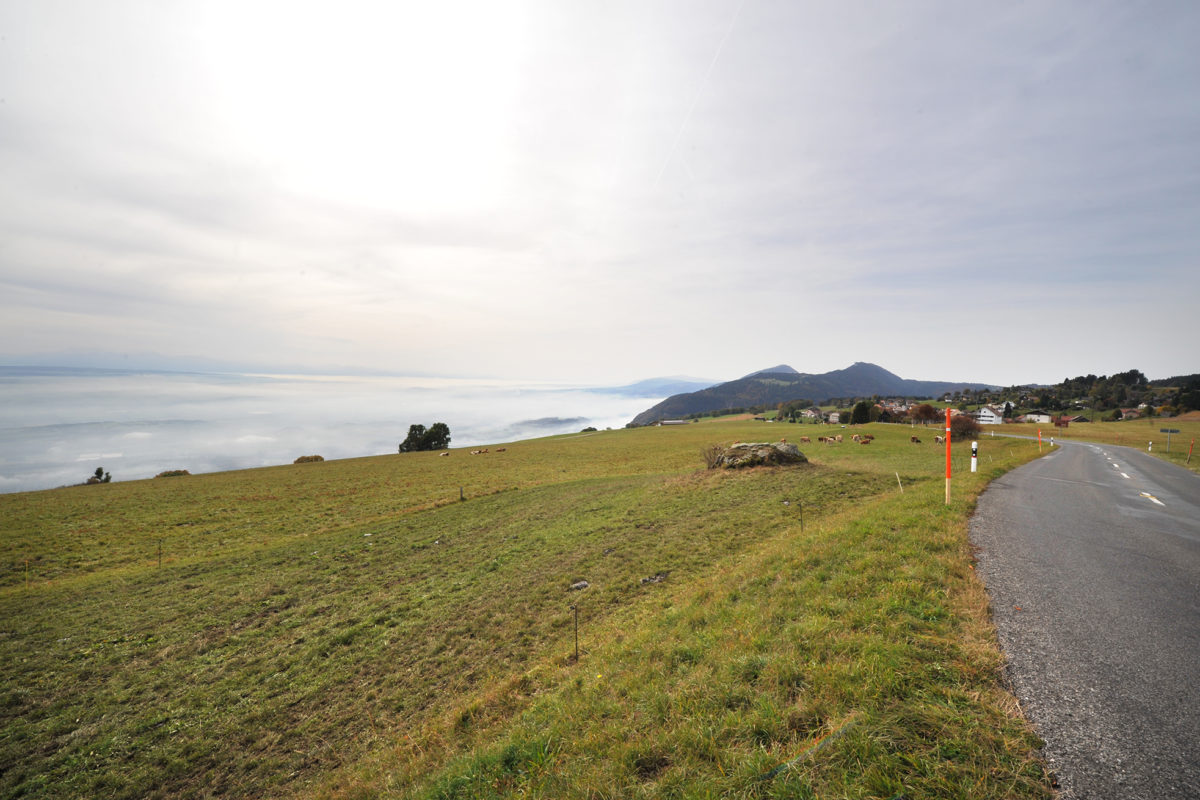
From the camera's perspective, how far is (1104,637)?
5121 mm

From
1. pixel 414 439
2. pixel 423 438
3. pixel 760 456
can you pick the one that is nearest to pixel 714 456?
pixel 760 456

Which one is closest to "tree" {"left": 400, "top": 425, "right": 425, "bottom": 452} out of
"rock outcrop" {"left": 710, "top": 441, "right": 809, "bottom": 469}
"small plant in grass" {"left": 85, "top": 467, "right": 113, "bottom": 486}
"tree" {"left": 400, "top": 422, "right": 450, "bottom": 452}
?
"tree" {"left": 400, "top": 422, "right": 450, "bottom": 452}

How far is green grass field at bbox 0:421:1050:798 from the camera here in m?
4.05

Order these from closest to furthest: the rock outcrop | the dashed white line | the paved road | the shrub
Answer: the paved road → the dashed white line → the rock outcrop → the shrub

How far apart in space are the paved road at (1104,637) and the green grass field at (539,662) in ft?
1.12

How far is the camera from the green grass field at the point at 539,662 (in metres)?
4.05

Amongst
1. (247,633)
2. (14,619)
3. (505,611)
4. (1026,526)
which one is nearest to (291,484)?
(14,619)

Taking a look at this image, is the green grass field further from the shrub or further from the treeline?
the treeline

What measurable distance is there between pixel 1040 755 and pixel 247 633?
52.8 ft

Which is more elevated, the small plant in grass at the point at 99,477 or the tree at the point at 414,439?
the tree at the point at 414,439

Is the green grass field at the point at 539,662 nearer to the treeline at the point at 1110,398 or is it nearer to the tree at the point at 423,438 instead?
the tree at the point at 423,438

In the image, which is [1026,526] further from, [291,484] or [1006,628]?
[291,484]

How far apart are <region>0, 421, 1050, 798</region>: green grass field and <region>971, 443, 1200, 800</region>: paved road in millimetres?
341

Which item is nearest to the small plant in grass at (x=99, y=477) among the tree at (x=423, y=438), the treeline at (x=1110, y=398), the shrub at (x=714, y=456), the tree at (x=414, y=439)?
the tree at (x=414, y=439)
